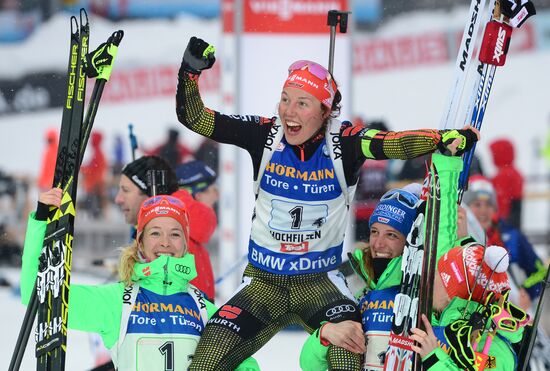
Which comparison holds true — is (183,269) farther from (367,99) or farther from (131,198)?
(367,99)

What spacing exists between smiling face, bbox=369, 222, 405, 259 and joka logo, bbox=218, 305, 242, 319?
682mm

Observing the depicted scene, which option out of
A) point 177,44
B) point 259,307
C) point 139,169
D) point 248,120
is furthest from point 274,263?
point 177,44

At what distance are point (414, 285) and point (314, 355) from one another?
0.52 m

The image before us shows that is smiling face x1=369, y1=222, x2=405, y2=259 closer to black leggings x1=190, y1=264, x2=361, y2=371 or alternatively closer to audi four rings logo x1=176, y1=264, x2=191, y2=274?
black leggings x1=190, y1=264, x2=361, y2=371

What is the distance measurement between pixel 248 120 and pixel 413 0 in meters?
9.47

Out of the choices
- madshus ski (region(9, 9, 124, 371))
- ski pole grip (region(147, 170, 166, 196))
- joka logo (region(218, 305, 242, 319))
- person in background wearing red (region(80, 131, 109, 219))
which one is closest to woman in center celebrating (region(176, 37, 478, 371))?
joka logo (region(218, 305, 242, 319))

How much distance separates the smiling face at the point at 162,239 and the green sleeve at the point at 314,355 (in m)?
0.65

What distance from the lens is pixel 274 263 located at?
511cm

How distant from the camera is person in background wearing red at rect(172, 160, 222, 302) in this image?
601 cm

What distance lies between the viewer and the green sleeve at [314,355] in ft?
16.0

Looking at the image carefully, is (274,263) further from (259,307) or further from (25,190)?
(25,190)

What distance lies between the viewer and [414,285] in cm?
480

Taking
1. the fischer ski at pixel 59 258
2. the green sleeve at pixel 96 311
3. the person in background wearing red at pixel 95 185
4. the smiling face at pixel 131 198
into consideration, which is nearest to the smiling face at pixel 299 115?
the fischer ski at pixel 59 258

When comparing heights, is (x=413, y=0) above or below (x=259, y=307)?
above
